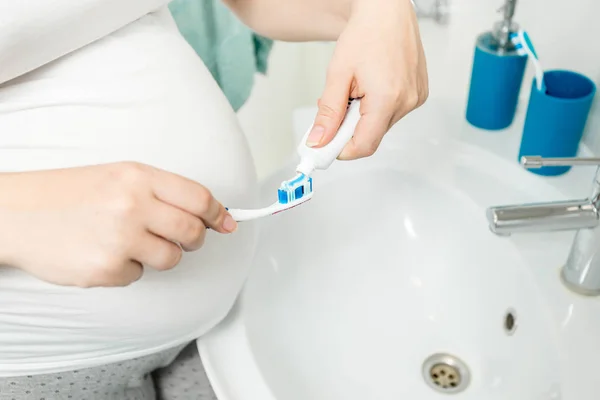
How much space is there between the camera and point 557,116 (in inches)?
28.4

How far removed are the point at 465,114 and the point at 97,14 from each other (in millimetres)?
543

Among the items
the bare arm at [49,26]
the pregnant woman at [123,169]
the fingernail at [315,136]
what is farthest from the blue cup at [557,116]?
the bare arm at [49,26]

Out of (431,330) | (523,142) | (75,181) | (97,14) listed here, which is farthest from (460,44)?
(75,181)

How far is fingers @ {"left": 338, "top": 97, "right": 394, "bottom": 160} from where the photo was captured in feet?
1.66

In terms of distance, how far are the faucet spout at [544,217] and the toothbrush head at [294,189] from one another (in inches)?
9.9

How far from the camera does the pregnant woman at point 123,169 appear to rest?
16.2 inches

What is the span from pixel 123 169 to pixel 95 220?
0.13ft

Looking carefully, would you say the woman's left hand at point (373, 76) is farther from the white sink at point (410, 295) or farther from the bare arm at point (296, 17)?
the white sink at point (410, 295)

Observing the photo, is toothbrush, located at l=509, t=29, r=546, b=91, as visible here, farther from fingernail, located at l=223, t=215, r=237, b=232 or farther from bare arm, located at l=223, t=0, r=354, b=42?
fingernail, located at l=223, t=215, r=237, b=232

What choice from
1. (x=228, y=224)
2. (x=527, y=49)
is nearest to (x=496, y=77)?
(x=527, y=49)

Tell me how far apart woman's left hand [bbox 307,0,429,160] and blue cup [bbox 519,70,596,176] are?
25 centimetres

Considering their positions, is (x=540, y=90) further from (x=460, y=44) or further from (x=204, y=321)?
(x=204, y=321)

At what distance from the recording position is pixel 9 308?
19.3 inches

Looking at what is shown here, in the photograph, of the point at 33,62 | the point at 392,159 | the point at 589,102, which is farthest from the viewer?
the point at 392,159
